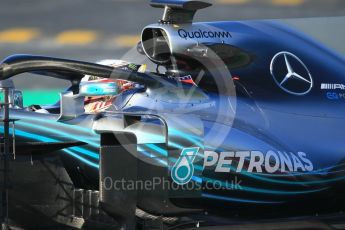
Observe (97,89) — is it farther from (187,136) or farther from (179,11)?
(179,11)

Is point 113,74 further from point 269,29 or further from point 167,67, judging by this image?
point 269,29

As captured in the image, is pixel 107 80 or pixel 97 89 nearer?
pixel 97 89

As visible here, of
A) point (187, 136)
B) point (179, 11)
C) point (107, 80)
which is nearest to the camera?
point (187, 136)

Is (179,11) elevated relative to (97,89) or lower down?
elevated

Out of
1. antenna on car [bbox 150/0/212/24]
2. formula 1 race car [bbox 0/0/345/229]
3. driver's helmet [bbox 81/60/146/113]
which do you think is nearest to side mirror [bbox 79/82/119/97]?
formula 1 race car [bbox 0/0/345/229]

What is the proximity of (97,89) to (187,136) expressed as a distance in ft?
1.91

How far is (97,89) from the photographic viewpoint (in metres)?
3.86

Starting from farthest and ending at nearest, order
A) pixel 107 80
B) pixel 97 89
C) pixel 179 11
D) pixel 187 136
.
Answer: pixel 179 11 < pixel 107 80 < pixel 187 136 < pixel 97 89

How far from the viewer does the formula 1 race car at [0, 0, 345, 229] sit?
398cm

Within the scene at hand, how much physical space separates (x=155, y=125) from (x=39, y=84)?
1529mm

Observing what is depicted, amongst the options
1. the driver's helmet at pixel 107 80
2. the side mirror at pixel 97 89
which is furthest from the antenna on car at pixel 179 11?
the side mirror at pixel 97 89

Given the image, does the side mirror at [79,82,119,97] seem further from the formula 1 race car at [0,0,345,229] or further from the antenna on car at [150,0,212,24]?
the antenna on car at [150,0,212,24]

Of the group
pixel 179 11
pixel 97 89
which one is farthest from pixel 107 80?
pixel 179 11

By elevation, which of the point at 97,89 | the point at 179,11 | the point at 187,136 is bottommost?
the point at 187,136
